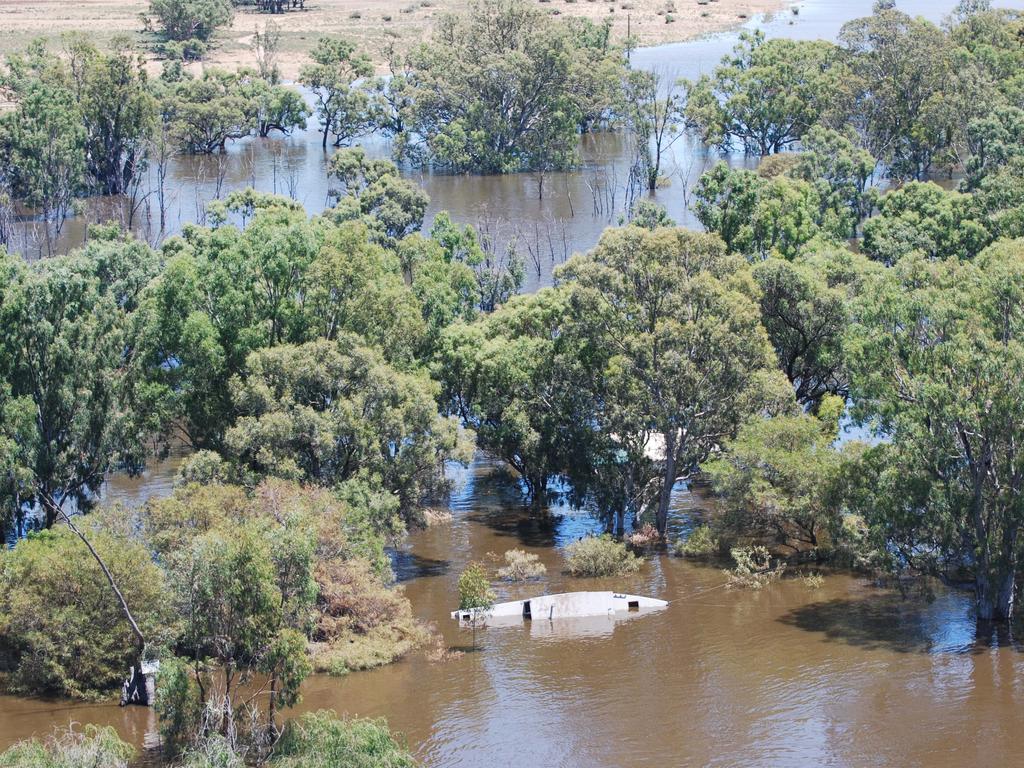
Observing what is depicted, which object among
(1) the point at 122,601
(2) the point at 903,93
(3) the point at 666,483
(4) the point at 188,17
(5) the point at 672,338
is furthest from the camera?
(4) the point at 188,17

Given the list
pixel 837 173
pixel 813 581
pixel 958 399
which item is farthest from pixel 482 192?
pixel 958 399

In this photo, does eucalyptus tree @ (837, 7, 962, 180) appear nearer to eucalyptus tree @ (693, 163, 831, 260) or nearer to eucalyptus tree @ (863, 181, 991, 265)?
eucalyptus tree @ (863, 181, 991, 265)

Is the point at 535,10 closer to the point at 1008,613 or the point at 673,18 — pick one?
the point at 673,18

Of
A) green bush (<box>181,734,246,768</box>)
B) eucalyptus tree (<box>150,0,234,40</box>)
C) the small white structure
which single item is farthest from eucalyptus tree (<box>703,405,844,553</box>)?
eucalyptus tree (<box>150,0,234,40</box>)

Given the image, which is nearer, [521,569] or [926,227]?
[521,569]

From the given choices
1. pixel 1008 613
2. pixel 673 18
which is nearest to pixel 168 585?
pixel 1008 613

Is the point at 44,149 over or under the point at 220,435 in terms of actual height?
over

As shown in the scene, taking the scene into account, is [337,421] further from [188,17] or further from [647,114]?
[188,17]
